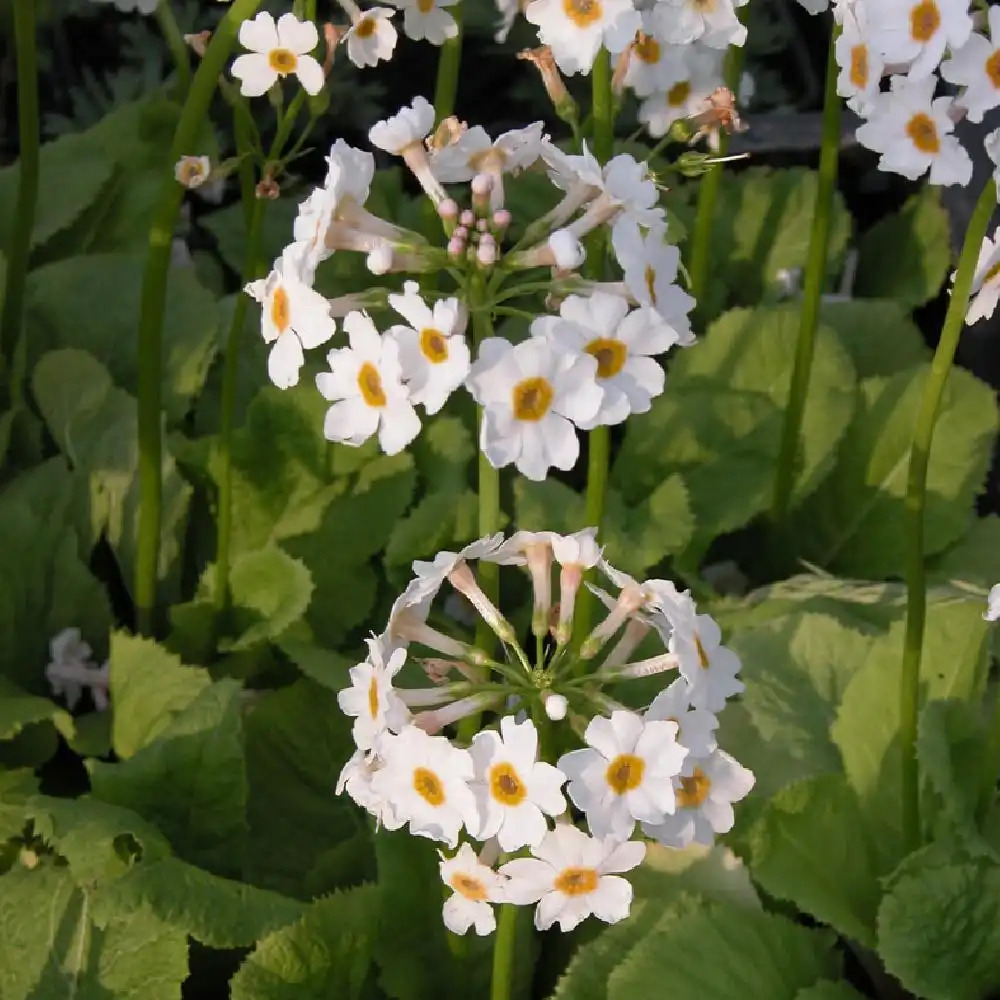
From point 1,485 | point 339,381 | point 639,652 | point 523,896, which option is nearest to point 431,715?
point 523,896

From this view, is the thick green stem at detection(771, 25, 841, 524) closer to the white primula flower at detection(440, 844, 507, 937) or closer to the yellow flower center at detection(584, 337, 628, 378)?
the yellow flower center at detection(584, 337, 628, 378)

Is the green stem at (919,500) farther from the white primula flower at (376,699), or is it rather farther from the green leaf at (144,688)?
the green leaf at (144,688)

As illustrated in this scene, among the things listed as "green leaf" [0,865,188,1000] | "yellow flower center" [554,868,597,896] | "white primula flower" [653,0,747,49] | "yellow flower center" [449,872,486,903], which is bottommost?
"green leaf" [0,865,188,1000]

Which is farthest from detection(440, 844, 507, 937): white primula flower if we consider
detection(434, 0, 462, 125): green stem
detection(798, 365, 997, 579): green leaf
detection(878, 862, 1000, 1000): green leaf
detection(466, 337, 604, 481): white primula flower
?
detection(798, 365, 997, 579): green leaf

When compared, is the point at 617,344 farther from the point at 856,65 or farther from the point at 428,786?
the point at 856,65

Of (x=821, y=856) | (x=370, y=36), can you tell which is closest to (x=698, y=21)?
(x=370, y=36)

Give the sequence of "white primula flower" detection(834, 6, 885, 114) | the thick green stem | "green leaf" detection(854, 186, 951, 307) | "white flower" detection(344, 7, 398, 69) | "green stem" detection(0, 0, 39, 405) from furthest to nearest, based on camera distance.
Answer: "green leaf" detection(854, 186, 951, 307) → "green stem" detection(0, 0, 39, 405) → the thick green stem → "white flower" detection(344, 7, 398, 69) → "white primula flower" detection(834, 6, 885, 114)
